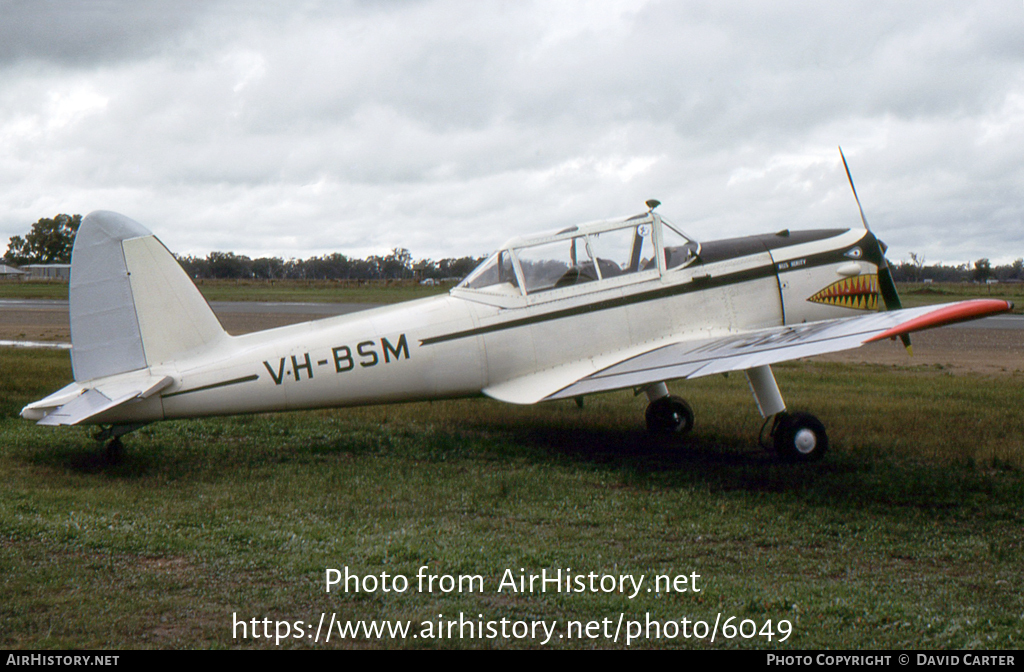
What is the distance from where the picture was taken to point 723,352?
8.05m

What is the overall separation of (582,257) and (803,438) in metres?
3.01

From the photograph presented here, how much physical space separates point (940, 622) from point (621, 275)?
528cm

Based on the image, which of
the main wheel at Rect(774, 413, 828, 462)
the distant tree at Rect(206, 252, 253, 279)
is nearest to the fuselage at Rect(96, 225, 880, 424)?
the main wheel at Rect(774, 413, 828, 462)

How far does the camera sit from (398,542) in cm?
559

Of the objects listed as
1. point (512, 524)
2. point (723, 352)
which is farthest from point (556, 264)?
point (512, 524)

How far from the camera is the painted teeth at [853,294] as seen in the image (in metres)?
9.38

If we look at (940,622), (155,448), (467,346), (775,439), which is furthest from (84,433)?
(940,622)

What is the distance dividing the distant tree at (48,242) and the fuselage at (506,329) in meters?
48.0

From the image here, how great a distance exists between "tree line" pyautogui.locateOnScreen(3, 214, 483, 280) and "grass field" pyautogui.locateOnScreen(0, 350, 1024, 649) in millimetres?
31494

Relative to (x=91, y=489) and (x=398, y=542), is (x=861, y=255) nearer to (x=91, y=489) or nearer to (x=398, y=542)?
(x=398, y=542)

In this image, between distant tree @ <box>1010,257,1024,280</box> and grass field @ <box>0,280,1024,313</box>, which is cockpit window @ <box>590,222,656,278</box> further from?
distant tree @ <box>1010,257,1024,280</box>

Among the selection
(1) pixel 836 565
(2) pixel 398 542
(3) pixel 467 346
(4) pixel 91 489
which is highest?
(3) pixel 467 346

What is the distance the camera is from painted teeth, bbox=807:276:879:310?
9.38 metres

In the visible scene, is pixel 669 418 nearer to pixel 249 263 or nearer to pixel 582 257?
pixel 582 257
